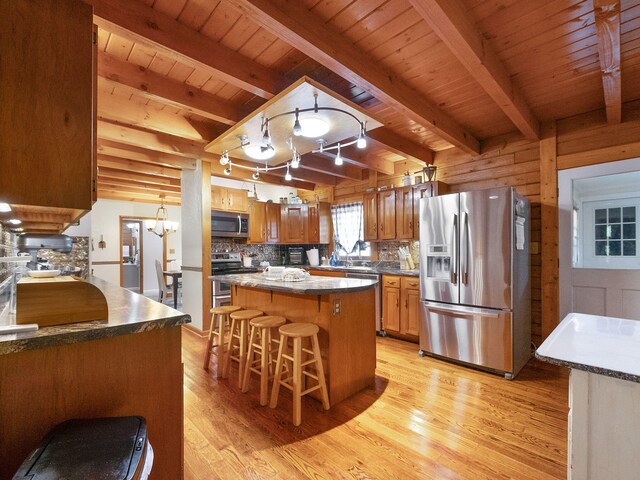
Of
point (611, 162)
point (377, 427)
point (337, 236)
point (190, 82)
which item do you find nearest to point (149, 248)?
point (337, 236)

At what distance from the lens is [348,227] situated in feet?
18.2

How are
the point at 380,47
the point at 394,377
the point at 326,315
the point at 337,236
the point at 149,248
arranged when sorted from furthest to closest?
1. the point at 149,248
2. the point at 337,236
3. the point at 394,377
4. the point at 326,315
5. the point at 380,47

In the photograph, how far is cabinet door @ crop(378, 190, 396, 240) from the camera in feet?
14.6

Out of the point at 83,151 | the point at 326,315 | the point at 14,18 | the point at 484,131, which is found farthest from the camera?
the point at 484,131

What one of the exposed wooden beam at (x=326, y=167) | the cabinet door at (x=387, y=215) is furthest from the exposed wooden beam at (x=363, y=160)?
the cabinet door at (x=387, y=215)

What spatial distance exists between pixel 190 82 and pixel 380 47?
1.58m

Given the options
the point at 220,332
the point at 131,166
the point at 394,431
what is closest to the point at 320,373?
the point at 394,431

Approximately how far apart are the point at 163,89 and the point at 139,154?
1.79m

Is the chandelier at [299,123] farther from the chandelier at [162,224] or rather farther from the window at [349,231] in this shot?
the chandelier at [162,224]

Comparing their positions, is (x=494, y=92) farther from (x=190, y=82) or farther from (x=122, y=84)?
(x=122, y=84)

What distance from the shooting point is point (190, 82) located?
2.53 m

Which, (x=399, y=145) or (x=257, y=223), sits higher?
(x=399, y=145)

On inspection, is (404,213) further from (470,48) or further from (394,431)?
(394,431)

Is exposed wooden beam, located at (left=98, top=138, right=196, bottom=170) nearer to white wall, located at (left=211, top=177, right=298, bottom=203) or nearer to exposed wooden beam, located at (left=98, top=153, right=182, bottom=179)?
exposed wooden beam, located at (left=98, top=153, right=182, bottom=179)
